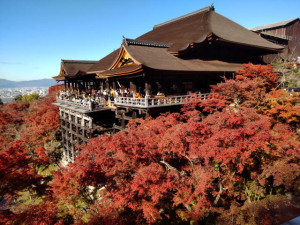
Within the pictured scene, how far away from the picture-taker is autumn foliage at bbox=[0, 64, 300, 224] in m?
7.28

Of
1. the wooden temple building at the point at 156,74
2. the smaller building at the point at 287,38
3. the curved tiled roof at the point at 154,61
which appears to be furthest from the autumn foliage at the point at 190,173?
the smaller building at the point at 287,38

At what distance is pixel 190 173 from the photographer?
8.88 m

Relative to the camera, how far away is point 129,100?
13.3m

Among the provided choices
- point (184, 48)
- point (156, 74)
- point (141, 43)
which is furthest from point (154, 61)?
point (184, 48)

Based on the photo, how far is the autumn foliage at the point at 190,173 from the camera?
7281 mm

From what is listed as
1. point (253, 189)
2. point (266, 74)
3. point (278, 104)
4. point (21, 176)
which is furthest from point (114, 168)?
point (266, 74)

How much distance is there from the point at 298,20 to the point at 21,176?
45920 millimetres

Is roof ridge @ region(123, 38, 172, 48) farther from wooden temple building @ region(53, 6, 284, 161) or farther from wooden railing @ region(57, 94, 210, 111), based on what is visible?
wooden railing @ region(57, 94, 210, 111)

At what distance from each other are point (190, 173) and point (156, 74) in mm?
7201

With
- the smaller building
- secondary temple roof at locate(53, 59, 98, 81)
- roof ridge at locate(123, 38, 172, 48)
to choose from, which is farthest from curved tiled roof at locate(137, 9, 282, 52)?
secondary temple roof at locate(53, 59, 98, 81)

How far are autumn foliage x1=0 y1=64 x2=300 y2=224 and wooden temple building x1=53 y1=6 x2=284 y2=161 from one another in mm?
3579

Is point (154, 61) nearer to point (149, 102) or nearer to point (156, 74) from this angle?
point (156, 74)

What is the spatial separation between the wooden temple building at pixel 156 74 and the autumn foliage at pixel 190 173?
358 cm

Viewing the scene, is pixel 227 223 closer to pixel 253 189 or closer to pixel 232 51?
pixel 253 189
